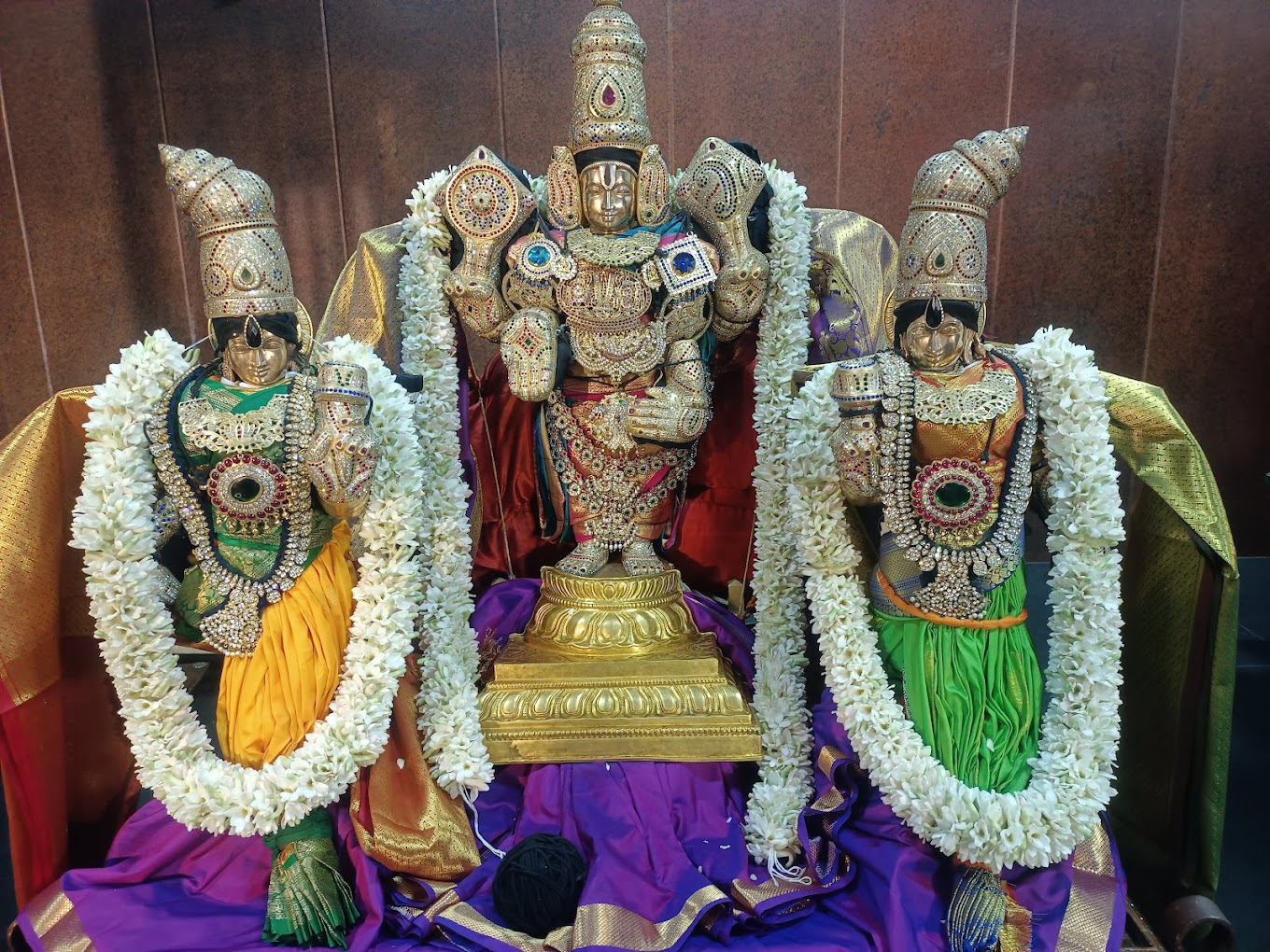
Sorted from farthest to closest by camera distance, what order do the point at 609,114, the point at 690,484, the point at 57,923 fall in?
the point at 690,484 → the point at 609,114 → the point at 57,923

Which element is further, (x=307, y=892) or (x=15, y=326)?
(x=15, y=326)

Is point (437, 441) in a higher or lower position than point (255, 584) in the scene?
higher

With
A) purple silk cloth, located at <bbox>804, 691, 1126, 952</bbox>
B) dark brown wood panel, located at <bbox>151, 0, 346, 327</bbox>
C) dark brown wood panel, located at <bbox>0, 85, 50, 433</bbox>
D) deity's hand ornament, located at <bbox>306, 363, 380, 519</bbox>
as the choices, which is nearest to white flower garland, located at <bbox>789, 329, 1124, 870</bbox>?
purple silk cloth, located at <bbox>804, 691, 1126, 952</bbox>

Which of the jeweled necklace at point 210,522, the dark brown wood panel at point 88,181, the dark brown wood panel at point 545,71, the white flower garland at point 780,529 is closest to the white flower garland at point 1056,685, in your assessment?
the white flower garland at point 780,529

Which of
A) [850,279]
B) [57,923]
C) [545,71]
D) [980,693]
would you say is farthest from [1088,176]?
[57,923]

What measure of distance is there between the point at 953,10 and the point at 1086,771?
8.71 feet

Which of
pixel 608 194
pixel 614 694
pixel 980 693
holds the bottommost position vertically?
pixel 614 694

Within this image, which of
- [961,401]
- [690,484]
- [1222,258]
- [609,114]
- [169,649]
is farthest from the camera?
[1222,258]

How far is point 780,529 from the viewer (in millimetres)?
2113

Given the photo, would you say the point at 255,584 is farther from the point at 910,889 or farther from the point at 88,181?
the point at 88,181

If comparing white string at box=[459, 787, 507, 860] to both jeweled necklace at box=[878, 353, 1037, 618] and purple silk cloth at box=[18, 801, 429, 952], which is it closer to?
purple silk cloth at box=[18, 801, 429, 952]

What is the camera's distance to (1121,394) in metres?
1.90

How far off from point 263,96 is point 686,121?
1541 millimetres

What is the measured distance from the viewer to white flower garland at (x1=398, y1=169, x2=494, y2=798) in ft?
6.83
